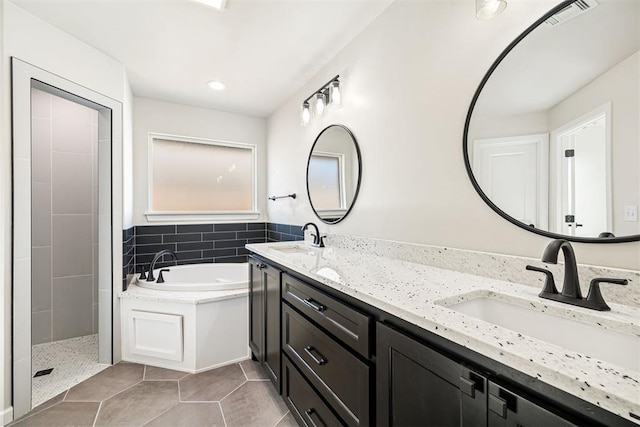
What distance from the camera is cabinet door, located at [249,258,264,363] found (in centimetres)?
200

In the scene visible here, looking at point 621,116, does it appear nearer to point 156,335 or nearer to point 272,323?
point 272,323

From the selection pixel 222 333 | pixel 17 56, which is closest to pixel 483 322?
pixel 222 333

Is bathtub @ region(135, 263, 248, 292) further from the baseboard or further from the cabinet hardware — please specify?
the cabinet hardware

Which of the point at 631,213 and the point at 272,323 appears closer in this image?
the point at 631,213

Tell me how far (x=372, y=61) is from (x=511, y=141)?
1076 mm

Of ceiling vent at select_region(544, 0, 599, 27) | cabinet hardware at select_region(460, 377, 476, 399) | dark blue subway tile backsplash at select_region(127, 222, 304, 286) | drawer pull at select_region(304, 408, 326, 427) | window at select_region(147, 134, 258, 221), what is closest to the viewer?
cabinet hardware at select_region(460, 377, 476, 399)

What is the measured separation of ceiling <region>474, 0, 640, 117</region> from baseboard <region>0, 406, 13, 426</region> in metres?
2.97

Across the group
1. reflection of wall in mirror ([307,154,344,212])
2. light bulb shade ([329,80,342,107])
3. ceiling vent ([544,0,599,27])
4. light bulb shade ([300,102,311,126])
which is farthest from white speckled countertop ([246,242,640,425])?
light bulb shade ([300,102,311,126])

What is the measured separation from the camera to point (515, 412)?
0.58 metres

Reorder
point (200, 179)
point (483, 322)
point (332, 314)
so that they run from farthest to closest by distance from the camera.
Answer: point (200, 179) < point (332, 314) < point (483, 322)

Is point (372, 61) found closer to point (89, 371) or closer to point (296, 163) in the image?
point (296, 163)

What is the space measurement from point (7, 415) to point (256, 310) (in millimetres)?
1459

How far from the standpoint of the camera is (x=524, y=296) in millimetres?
956

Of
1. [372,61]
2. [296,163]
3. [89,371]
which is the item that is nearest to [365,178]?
[372,61]
